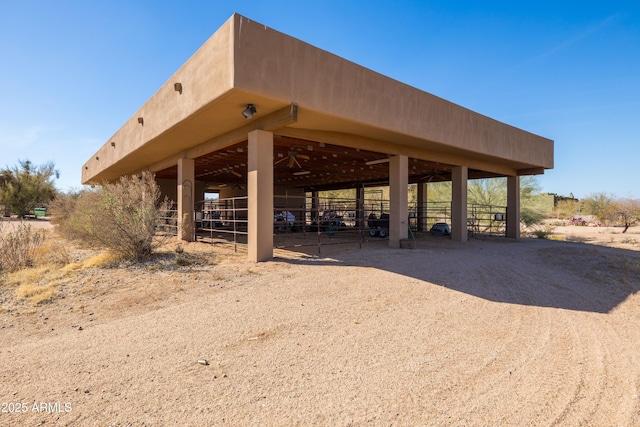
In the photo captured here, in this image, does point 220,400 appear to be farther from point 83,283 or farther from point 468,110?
point 468,110

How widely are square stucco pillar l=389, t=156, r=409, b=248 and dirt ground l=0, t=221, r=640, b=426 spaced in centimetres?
490

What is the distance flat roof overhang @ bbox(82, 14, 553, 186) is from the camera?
730 centimetres

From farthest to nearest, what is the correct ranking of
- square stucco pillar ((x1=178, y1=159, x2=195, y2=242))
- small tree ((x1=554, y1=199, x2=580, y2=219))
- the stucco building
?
small tree ((x1=554, y1=199, x2=580, y2=219)) < square stucco pillar ((x1=178, y1=159, x2=195, y2=242)) < the stucco building

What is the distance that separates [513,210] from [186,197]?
55.3 ft

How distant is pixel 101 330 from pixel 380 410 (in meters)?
3.85

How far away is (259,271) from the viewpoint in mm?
7824

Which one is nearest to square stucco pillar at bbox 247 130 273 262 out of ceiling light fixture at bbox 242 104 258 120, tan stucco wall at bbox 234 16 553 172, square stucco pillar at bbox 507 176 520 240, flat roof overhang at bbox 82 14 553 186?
flat roof overhang at bbox 82 14 553 186

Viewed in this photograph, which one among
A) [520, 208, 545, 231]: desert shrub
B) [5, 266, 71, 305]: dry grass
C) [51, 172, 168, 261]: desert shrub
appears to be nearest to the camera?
Answer: [5, 266, 71, 305]: dry grass

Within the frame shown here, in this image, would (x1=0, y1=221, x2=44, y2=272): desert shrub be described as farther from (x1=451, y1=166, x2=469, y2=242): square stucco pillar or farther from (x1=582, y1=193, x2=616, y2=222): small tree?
(x1=582, y1=193, x2=616, y2=222): small tree

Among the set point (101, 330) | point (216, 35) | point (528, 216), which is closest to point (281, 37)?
point (216, 35)

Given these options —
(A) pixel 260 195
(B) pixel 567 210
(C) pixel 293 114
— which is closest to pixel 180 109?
(A) pixel 260 195

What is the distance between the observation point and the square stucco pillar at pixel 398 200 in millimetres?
12609

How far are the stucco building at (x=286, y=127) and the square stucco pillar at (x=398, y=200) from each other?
0.04m

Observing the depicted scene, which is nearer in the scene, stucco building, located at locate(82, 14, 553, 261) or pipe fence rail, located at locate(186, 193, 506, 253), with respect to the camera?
stucco building, located at locate(82, 14, 553, 261)
